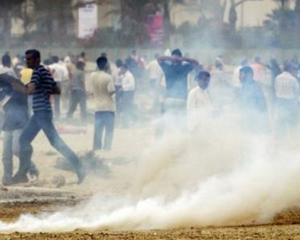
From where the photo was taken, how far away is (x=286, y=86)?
1762 centimetres

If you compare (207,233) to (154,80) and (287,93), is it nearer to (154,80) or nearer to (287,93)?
(287,93)

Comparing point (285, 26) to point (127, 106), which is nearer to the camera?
point (285, 26)

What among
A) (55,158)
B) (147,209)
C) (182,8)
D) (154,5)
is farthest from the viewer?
(154,5)

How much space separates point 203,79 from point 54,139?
2.07m

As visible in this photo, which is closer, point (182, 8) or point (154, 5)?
point (182, 8)

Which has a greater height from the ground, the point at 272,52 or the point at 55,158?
the point at 272,52

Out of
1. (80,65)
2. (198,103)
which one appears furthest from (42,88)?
(80,65)

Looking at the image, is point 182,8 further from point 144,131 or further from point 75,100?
point 144,131

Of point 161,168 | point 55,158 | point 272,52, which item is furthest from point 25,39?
point 161,168

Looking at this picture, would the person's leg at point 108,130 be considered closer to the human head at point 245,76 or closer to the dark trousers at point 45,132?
the human head at point 245,76

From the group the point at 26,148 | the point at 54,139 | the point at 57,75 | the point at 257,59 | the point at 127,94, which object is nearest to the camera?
the point at 54,139

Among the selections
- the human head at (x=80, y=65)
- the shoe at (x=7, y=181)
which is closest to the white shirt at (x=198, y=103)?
the shoe at (x=7, y=181)

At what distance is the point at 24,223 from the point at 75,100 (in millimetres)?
13164

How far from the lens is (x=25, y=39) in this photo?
37.7 meters
